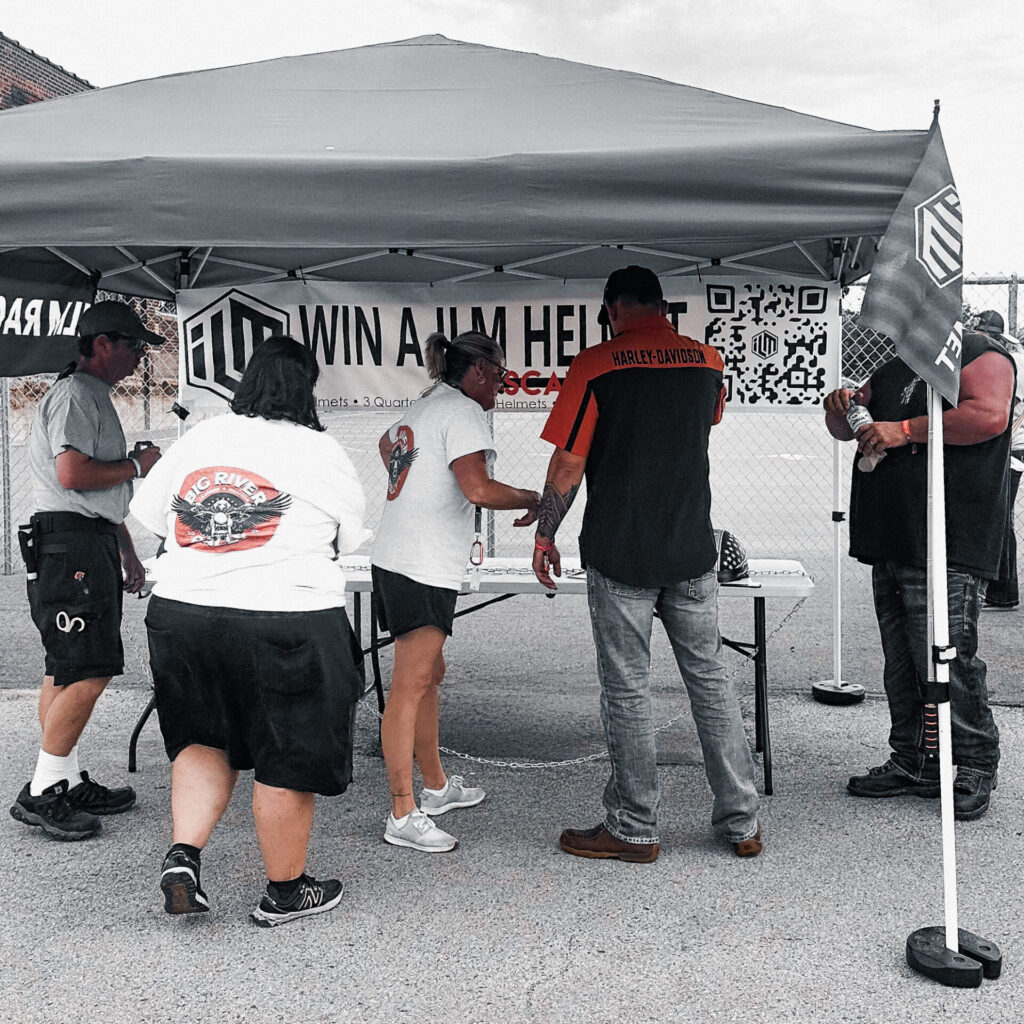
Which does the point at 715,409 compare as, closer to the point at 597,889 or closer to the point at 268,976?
the point at 597,889

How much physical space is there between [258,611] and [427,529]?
84 centimetres

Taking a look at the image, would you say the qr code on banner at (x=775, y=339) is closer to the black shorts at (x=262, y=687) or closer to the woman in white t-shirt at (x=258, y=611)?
the woman in white t-shirt at (x=258, y=611)

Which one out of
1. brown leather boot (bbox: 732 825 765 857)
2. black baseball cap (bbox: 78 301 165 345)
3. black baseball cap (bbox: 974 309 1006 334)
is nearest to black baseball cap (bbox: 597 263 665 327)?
black baseball cap (bbox: 78 301 165 345)

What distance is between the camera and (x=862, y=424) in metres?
3.81

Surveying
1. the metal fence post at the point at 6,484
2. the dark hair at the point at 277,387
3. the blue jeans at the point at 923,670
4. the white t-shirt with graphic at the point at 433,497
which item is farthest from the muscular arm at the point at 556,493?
the metal fence post at the point at 6,484

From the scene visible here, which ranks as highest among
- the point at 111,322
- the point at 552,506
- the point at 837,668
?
the point at 111,322

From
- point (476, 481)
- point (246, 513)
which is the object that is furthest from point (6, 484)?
point (246, 513)

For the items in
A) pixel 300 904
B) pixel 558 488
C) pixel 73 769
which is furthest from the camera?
pixel 73 769

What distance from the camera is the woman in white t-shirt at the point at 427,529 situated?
3.65 meters

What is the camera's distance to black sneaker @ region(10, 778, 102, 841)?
3814mm

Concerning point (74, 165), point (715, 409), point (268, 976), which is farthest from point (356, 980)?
point (74, 165)

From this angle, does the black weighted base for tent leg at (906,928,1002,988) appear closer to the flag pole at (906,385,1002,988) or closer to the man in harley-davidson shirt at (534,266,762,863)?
the flag pole at (906,385,1002,988)

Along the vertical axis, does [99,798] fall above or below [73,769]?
below

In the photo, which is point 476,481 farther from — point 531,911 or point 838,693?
point 838,693
